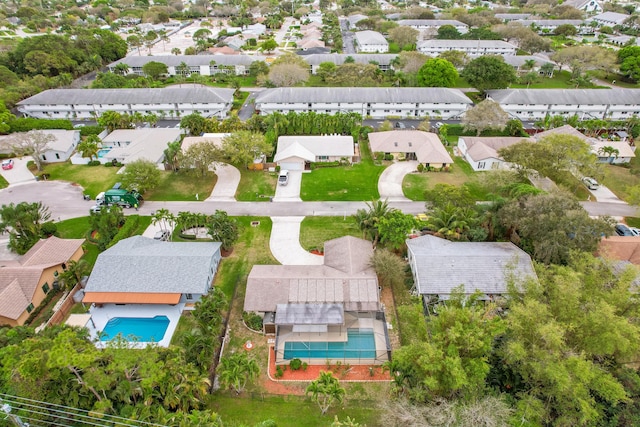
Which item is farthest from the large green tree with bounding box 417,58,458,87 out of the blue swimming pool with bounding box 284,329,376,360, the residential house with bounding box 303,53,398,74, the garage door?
the blue swimming pool with bounding box 284,329,376,360

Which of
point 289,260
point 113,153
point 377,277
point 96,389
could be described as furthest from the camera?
point 113,153

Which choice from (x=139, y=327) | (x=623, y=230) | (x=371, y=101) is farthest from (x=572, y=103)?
(x=139, y=327)

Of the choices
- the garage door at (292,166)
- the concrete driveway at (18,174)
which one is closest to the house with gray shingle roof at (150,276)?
the garage door at (292,166)

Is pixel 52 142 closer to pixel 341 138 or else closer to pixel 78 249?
pixel 78 249

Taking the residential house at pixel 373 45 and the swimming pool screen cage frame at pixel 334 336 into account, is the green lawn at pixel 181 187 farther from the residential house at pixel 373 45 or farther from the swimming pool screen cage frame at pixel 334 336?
the residential house at pixel 373 45

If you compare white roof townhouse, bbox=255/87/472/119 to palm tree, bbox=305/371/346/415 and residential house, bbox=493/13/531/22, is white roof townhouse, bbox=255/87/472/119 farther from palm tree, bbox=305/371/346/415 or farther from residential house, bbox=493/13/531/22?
residential house, bbox=493/13/531/22

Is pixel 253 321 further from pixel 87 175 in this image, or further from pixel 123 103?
pixel 123 103

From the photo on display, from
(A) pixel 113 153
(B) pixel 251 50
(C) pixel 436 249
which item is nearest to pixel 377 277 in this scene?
(C) pixel 436 249
